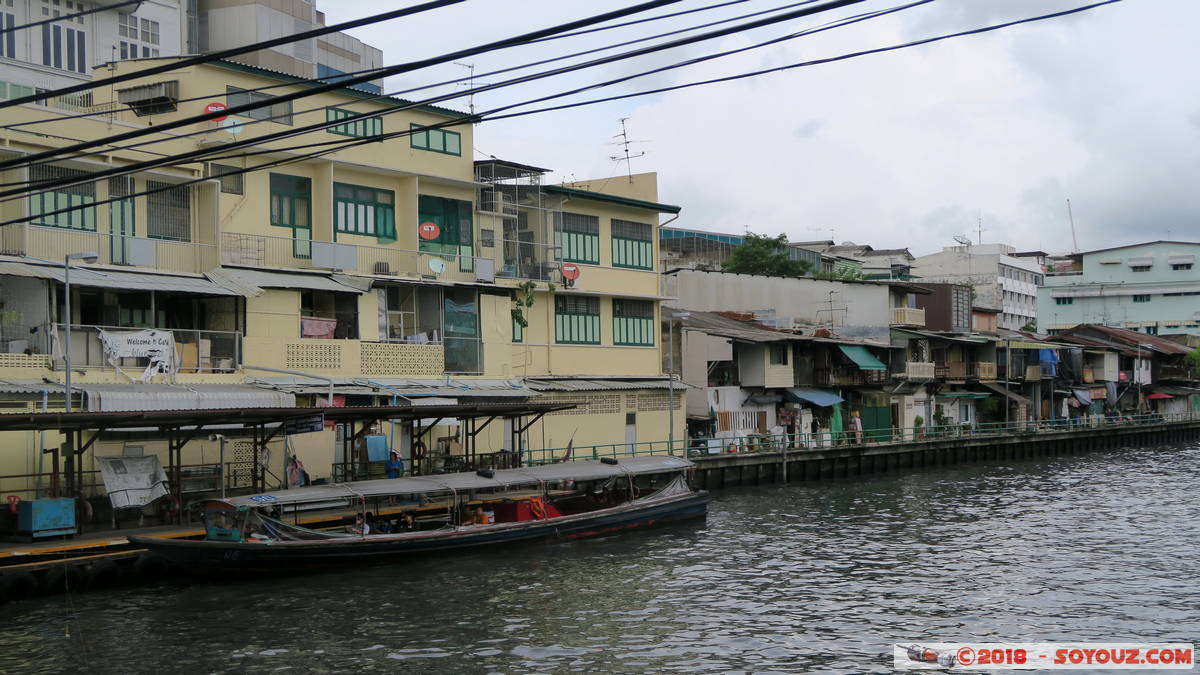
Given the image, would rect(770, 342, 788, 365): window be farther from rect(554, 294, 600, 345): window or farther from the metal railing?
rect(554, 294, 600, 345): window

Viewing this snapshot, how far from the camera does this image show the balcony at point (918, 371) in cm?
6694

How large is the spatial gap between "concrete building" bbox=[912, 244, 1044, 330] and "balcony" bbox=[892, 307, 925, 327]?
1364 inches

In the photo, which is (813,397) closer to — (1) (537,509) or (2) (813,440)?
(2) (813,440)

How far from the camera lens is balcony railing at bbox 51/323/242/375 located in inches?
1240

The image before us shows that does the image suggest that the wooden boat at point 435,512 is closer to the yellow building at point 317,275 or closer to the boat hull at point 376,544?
the boat hull at point 376,544

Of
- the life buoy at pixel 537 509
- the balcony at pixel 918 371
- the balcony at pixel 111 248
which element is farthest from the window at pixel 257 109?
the balcony at pixel 918 371

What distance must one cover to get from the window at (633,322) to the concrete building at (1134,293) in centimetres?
7110

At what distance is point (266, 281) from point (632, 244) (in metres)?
18.8

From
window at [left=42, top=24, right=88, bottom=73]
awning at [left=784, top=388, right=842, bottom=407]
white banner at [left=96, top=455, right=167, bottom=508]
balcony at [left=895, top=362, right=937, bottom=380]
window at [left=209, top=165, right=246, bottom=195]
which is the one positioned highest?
window at [left=42, top=24, right=88, bottom=73]

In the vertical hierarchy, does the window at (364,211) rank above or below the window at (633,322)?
above

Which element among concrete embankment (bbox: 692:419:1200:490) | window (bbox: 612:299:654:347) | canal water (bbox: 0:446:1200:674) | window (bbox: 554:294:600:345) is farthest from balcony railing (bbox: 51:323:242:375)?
concrete embankment (bbox: 692:419:1200:490)

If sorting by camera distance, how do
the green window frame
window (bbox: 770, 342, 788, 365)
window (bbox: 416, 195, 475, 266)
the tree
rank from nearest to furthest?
the green window frame, window (bbox: 416, 195, 475, 266), window (bbox: 770, 342, 788, 365), the tree

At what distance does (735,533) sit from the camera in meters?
35.6

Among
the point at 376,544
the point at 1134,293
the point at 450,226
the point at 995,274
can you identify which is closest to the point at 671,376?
the point at 450,226
